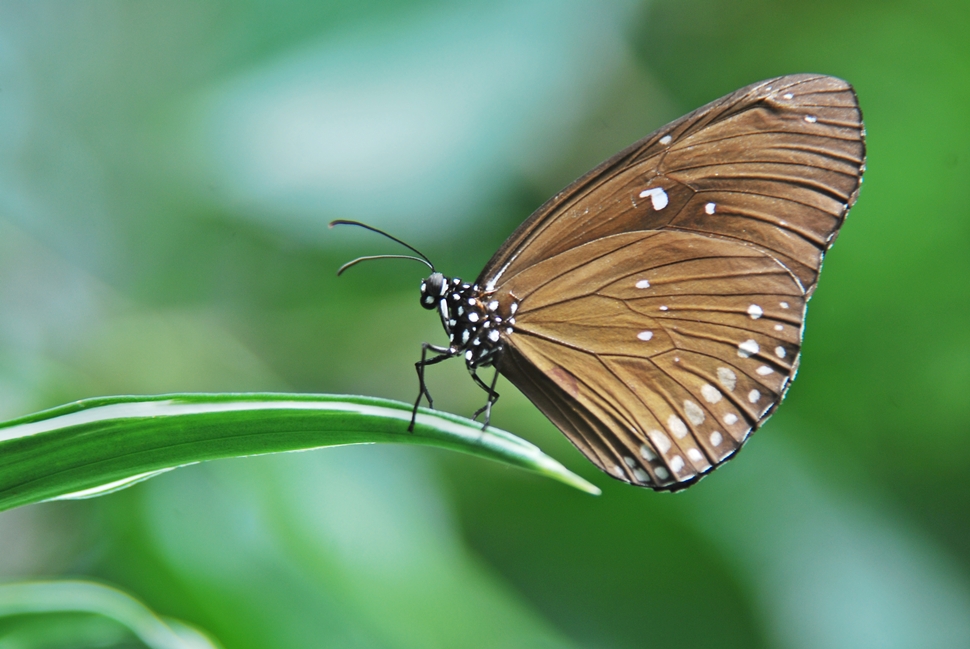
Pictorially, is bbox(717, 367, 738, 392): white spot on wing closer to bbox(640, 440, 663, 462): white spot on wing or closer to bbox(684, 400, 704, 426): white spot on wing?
bbox(684, 400, 704, 426): white spot on wing

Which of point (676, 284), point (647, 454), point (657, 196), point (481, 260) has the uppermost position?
point (481, 260)

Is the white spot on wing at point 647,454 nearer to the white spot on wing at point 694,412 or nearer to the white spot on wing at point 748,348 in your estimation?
the white spot on wing at point 694,412

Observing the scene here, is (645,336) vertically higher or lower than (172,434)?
higher

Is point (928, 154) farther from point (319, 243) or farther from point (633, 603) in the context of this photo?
point (319, 243)

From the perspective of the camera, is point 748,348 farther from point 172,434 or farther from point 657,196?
point 172,434

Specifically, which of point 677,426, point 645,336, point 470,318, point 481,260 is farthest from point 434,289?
point 481,260

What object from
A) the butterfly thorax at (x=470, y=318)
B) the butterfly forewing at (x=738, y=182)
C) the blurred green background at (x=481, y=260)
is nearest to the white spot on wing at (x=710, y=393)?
the butterfly forewing at (x=738, y=182)

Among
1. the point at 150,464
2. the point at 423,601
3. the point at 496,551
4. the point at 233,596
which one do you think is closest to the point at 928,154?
the point at 496,551
